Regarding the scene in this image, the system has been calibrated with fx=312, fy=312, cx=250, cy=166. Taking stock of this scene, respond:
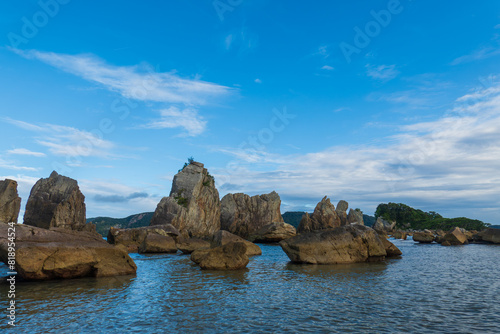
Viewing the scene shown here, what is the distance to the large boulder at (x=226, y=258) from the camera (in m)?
28.2

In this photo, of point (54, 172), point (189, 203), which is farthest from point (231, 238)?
point (54, 172)

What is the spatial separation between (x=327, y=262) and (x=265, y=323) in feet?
68.0

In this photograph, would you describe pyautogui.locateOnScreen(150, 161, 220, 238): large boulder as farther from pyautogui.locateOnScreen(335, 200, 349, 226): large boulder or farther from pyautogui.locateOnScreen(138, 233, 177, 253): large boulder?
pyautogui.locateOnScreen(335, 200, 349, 226): large boulder

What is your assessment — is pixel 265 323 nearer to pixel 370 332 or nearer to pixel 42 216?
pixel 370 332

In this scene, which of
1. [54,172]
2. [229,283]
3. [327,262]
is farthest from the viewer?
[54,172]

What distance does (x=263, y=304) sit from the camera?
15.7 m

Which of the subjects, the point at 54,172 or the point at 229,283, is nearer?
the point at 229,283

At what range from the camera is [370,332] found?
11.5 m

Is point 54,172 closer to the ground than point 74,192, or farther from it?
farther from it

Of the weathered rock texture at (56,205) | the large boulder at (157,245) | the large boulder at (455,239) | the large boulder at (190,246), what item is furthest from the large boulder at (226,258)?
the weathered rock texture at (56,205)

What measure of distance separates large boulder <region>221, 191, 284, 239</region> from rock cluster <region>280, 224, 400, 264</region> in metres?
65.2

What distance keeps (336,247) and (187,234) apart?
173 ft

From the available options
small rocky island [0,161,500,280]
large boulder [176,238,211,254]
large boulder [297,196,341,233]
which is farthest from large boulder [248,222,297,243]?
large boulder [176,238,211,254]

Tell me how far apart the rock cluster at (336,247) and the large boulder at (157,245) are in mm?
20343
